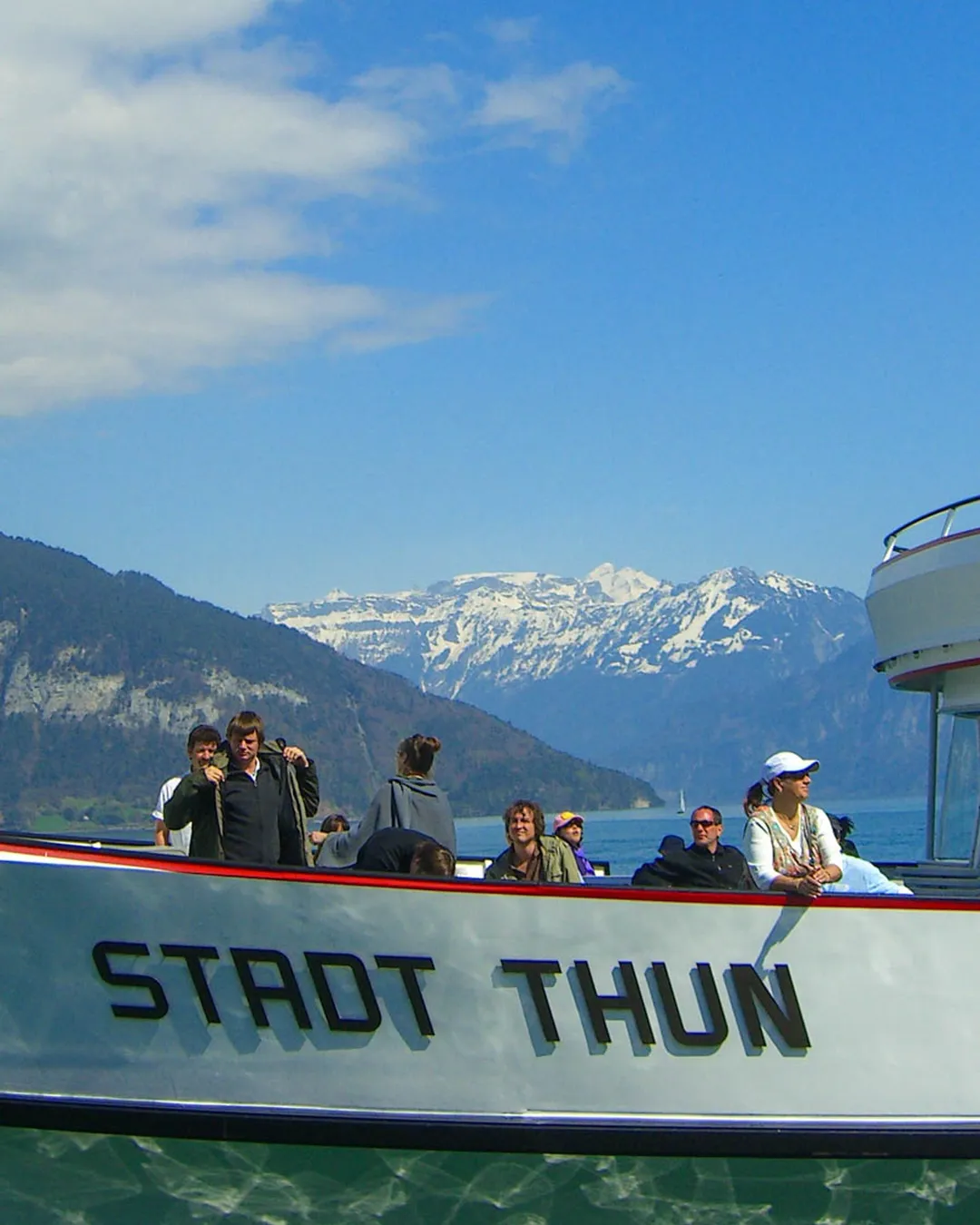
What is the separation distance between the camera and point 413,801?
8.60 metres

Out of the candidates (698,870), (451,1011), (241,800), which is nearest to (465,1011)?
(451,1011)

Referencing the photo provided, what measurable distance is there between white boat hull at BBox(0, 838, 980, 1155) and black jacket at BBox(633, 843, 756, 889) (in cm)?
36

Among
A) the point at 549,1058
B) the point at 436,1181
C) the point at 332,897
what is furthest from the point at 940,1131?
the point at 332,897

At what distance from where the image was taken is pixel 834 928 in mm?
8055

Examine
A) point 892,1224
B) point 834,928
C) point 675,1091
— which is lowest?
point 892,1224

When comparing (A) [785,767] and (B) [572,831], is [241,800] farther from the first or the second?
(B) [572,831]

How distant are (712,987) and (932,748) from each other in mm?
4284

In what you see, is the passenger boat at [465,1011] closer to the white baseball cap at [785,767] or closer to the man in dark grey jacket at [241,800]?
the man in dark grey jacket at [241,800]

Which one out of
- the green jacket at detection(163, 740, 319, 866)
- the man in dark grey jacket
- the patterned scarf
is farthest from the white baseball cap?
the man in dark grey jacket

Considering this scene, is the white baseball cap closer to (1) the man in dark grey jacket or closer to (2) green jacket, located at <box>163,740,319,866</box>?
(2) green jacket, located at <box>163,740,319,866</box>

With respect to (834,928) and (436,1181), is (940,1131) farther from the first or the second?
(436,1181)

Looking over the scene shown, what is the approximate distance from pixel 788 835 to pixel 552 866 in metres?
1.14

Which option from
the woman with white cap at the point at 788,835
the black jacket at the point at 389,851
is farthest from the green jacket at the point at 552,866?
the woman with white cap at the point at 788,835

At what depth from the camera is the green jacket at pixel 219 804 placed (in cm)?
824
